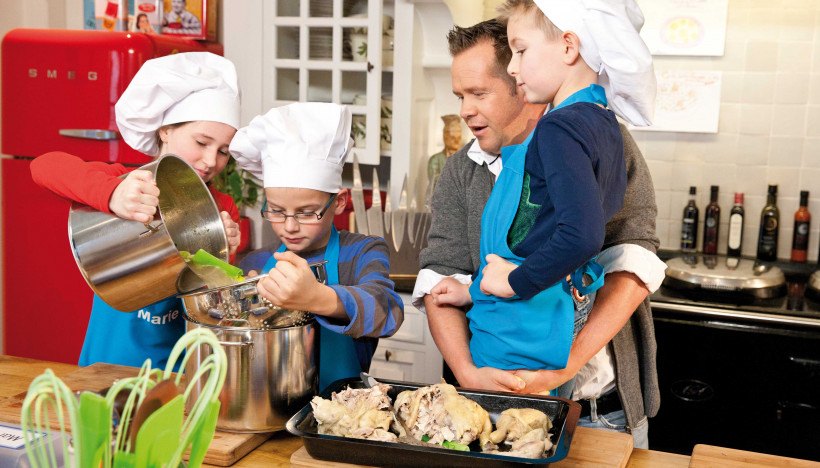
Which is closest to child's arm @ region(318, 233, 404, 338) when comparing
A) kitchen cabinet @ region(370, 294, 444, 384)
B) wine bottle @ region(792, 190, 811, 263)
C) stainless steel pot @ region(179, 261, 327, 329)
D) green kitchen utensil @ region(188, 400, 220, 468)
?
stainless steel pot @ region(179, 261, 327, 329)

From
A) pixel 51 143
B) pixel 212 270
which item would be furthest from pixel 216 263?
pixel 51 143

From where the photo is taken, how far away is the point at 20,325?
321cm

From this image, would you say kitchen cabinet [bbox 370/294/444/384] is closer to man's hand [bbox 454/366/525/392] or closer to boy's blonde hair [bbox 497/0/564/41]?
man's hand [bbox 454/366/525/392]

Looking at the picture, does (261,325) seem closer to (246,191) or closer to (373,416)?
(373,416)

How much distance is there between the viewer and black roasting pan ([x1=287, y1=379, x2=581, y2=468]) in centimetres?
108

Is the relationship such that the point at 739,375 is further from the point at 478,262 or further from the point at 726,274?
the point at 478,262

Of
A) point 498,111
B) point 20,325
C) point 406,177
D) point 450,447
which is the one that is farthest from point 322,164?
point 20,325

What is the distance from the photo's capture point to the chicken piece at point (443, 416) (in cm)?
114

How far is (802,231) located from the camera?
2902 mm

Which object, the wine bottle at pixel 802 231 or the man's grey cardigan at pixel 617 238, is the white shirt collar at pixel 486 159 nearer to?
the man's grey cardigan at pixel 617 238

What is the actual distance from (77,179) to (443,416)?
0.74 m

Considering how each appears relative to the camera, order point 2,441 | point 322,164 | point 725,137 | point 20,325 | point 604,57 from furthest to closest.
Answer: point 20,325, point 725,137, point 322,164, point 604,57, point 2,441

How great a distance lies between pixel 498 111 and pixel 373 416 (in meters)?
0.75

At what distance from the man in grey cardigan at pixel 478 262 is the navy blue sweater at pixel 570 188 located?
0.89ft
